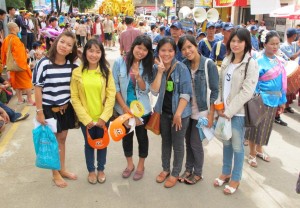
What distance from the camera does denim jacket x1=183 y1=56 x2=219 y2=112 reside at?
2900mm

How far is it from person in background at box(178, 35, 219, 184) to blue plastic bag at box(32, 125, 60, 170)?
1395 millimetres

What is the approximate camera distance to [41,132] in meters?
2.98

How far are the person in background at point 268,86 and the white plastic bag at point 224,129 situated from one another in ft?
2.93

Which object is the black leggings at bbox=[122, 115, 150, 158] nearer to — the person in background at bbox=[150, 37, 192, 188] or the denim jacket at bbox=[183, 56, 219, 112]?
the person in background at bbox=[150, 37, 192, 188]

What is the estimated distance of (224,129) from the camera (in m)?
2.94

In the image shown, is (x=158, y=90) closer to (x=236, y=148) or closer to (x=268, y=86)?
(x=236, y=148)

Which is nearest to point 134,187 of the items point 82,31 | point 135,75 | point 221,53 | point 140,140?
point 140,140

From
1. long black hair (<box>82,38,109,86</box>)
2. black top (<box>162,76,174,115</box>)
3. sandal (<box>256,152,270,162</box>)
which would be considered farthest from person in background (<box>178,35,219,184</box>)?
sandal (<box>256,152,270,162</box>)

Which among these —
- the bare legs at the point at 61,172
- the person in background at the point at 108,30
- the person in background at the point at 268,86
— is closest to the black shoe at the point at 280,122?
the person in background at the point at 268,86

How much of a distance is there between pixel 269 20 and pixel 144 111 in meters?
16.7

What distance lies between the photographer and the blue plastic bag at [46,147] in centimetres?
298

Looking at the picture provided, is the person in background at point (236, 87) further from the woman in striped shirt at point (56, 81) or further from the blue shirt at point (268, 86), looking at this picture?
the woman in striped shirt at point (56, 81)

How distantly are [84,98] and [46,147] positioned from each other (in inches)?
25.2

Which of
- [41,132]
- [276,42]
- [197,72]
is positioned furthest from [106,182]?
[276,42]
